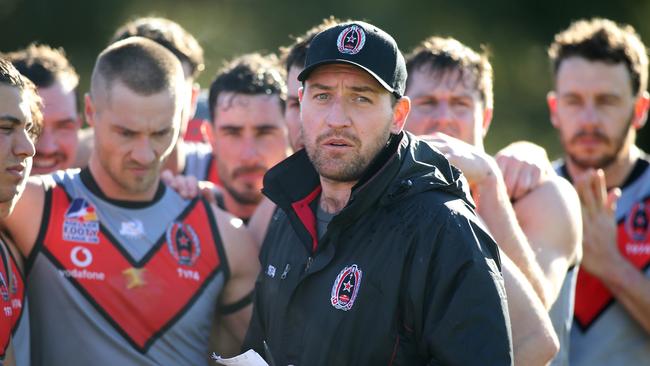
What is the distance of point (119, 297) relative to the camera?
200 inches

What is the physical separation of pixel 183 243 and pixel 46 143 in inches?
48.5

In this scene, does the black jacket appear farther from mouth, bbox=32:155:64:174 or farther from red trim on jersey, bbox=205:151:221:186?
red trim on jersey, bbox=205:151:221:186

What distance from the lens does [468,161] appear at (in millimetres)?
4590

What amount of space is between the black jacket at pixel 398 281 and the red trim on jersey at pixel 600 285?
7.38 feet

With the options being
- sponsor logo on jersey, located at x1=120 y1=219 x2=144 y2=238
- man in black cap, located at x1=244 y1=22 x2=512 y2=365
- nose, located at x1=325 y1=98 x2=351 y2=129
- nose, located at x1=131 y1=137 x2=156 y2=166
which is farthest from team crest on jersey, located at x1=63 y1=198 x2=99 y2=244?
nose, located at x1=325 y1=98 x2=351 y2=129

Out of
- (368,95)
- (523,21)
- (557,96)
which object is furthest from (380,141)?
(523,21)

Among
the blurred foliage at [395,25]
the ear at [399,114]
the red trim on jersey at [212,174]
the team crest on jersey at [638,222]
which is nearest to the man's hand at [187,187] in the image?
the red trim on jersey at [212,174]

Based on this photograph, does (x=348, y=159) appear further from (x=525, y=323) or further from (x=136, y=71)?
(x=136, y=71)

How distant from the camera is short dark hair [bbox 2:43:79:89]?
6188 millimetres

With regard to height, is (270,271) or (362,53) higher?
(362,53)

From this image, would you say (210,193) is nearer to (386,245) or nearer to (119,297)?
(119,297)

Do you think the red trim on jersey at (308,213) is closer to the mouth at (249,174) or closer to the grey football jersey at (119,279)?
the grey football jersey at (119,279)

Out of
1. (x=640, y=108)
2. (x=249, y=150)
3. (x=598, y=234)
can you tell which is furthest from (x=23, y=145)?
(x=640, y=108)

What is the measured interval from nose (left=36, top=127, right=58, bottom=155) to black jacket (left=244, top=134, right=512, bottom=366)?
2301mm
